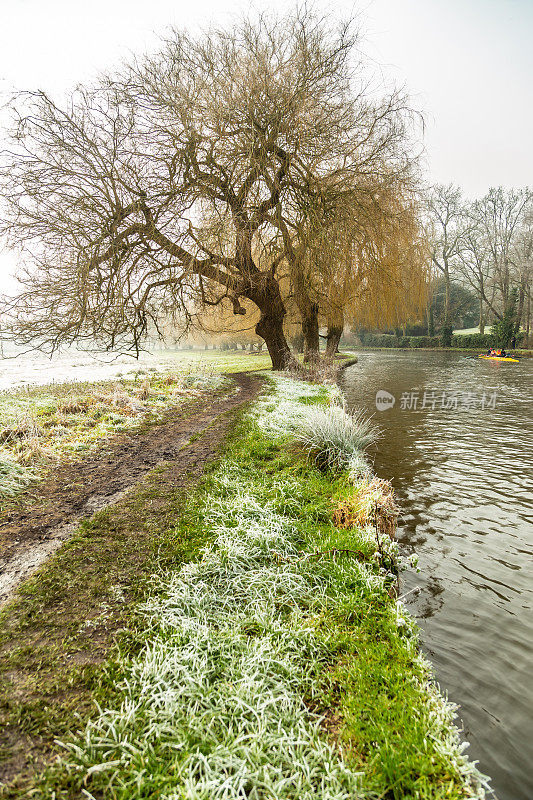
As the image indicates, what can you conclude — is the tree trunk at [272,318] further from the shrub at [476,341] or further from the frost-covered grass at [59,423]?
the shrub at [476,341]

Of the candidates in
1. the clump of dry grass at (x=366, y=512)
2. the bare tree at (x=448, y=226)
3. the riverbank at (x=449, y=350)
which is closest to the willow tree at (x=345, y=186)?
the clump of dry grass at (x=366, y=512)

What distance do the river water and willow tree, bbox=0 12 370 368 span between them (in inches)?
267

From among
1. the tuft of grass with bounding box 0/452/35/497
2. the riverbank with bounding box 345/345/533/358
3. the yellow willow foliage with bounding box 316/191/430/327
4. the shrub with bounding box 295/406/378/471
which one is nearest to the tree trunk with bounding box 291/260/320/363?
the yellow willow foliage with bounding box 316/191/430/327

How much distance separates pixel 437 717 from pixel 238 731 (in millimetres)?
932

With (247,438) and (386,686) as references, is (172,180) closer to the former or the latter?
(247,438)

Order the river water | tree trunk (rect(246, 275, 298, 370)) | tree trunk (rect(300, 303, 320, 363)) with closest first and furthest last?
the river water → tree trunk (rect(246, 275, 298, 370)) → tree trunk (rect(300, 303, 320, 363))

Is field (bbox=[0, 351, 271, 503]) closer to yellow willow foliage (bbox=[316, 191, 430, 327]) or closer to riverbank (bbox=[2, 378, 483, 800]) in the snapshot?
riverbank (bbox=[2, 378, 483, 800])

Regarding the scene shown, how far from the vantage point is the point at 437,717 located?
183 centimetres

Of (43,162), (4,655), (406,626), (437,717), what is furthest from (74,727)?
(43,162)

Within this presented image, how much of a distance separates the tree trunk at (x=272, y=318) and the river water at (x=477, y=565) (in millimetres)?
6597

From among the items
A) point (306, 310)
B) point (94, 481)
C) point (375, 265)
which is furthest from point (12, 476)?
point (306, 310)

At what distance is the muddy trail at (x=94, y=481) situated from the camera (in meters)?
3.25

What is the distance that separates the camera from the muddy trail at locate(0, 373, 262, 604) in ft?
10.7

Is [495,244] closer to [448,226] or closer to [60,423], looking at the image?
[448,226]
